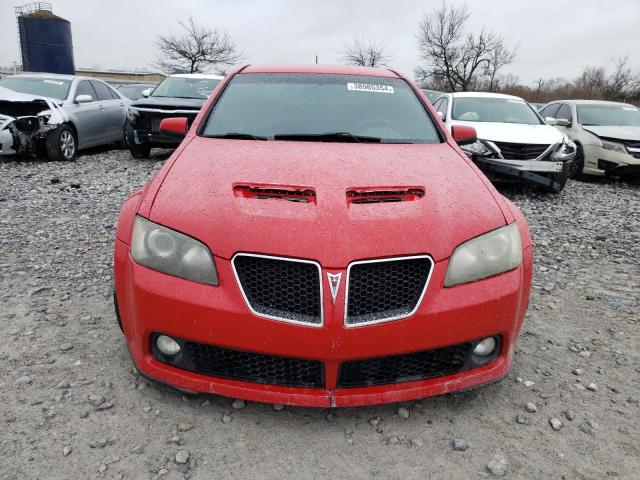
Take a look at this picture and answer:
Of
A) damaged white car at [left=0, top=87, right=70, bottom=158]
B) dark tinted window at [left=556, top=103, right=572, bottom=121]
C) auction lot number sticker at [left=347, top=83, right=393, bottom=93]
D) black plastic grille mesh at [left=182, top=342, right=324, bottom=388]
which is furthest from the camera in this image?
dark tinted window at [left=556, top=103, right=572, bottom=121]

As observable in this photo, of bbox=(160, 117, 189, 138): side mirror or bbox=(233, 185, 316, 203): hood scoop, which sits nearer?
bbox=(233, 185, 316, 203): hood scoop

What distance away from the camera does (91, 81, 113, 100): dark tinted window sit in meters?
9.27

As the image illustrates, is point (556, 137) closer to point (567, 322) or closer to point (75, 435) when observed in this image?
point (567, 322)

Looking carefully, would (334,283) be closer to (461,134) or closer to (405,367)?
(405,367)

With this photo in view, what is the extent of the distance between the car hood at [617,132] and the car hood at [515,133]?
6.13ft

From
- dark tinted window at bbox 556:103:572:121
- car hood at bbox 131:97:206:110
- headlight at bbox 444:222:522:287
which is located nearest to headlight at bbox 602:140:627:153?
dark tinted window at bbox 556:103:572:121

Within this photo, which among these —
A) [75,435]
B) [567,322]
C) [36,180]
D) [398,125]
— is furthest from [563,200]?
[36,180]

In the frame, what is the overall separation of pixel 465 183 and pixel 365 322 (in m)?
0.90

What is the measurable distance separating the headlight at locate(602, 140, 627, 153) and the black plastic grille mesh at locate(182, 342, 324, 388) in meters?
8.10

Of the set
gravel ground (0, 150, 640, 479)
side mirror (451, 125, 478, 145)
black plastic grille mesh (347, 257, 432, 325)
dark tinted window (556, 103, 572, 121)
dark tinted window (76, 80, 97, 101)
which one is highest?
dark tinted window (76, 80, 97, 101)

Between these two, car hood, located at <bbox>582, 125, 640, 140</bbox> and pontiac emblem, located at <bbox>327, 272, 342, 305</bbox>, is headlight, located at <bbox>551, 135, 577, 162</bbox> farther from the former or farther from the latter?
pontiac emblem, located at <bbox>327, 272, 342, 305</bbox>

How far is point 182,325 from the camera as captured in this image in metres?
1.77

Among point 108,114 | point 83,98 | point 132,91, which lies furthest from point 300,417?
point 132,91

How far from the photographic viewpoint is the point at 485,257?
1888 millimetres
